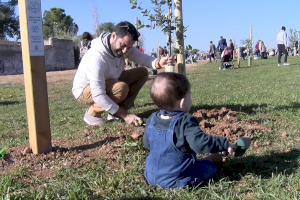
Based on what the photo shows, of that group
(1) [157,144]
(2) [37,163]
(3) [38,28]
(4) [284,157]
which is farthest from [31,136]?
(4) [284,157]

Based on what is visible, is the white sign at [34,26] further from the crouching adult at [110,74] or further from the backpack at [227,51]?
the backpack at [227,51]

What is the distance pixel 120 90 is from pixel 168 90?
192 centimetres

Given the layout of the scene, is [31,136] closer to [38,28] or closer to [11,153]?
[11,153]

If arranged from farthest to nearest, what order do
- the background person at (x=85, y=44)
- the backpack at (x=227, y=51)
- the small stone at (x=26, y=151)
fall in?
the backpack at (x=227, y=51) → the background person at (x=85, y=44) → the small stone at (x=26, y=151)

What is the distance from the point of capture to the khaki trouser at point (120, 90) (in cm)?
408

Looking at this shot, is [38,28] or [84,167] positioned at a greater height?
[38,28]

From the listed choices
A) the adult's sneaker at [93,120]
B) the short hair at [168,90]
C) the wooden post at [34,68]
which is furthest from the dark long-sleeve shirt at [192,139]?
the adult's sneaker at [93,120]

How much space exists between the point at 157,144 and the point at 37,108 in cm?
124

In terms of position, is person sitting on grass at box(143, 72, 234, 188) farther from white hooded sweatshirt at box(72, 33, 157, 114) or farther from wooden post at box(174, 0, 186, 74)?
wooden post at box(174, 0, 186, 74)

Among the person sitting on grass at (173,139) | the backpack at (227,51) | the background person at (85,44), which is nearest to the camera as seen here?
the person sitting on grass at (173,139)

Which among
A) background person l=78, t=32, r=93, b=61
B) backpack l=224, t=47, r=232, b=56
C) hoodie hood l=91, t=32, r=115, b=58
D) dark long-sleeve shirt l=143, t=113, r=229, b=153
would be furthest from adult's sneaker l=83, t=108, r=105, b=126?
backpack l=224, t=47, r=232, b=56

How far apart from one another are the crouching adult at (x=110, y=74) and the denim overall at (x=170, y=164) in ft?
2.84

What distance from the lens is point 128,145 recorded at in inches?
120

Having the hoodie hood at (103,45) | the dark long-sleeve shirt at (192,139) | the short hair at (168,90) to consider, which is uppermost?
the hoodie hood at (103,45)
